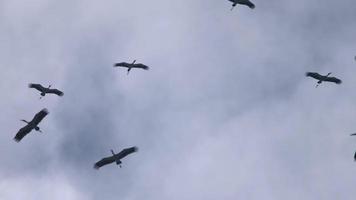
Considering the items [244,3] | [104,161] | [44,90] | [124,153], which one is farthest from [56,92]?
[244,3]

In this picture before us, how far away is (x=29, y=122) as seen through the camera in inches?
6619

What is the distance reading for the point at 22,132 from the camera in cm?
16825

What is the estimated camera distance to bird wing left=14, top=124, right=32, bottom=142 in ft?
550

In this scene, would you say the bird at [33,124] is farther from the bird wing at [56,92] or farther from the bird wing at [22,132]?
the bird wing at [56,92]

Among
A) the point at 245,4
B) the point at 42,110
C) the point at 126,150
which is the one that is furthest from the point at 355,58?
the point at 42,110

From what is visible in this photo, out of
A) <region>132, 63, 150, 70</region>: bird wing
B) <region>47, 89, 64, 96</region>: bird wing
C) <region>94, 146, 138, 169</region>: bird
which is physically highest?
<region>132, 63, 150, 70</region>: bird wing

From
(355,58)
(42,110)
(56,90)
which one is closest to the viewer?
(355,58)

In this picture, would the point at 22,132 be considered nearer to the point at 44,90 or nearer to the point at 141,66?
the point at 44,90

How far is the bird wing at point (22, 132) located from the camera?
167625mm

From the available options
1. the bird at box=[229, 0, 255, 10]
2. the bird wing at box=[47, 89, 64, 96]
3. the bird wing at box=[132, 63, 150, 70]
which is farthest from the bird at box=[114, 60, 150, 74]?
the bird at box=[229, 0, 255, 10]

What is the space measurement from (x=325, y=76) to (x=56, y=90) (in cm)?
5597

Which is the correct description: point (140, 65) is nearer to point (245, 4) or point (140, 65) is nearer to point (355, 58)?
point (245, 4)

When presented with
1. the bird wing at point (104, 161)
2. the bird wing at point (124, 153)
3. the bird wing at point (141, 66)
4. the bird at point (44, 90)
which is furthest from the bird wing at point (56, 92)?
the bird wing at point (124, 153)

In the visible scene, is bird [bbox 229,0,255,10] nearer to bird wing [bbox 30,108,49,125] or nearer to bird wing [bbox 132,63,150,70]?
bird wing [bbox 132,63,150,70]
